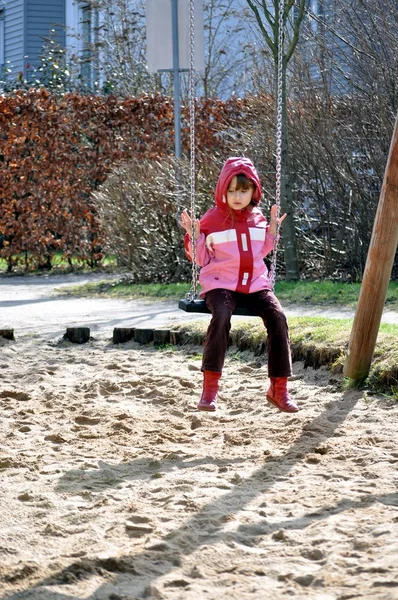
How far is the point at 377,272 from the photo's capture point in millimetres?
5992

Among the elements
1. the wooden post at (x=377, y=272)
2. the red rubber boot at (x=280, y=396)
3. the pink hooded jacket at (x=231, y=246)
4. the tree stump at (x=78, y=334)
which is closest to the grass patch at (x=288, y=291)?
the tree stump at (x=78, y=334)

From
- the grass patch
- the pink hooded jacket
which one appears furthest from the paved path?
the pink hooded jacket

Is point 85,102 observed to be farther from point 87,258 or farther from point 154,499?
point 154,499

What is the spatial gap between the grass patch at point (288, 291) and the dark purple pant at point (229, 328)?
146 inches

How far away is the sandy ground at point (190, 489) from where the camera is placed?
3.22 m

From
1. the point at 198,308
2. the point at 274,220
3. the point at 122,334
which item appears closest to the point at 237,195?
the point at 274,220

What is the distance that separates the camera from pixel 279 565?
3312 mm

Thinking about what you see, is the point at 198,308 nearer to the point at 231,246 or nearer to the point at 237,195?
the point at 231,246

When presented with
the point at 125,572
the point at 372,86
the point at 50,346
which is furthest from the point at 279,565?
the point at 372,86

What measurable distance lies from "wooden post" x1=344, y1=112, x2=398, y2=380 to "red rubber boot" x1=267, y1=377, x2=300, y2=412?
875 mm

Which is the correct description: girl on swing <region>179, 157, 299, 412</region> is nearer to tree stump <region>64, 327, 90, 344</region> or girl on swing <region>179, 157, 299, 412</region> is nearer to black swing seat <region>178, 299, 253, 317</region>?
black swing seat <region>178, 299, 253, 317</region>

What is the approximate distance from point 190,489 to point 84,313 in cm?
591

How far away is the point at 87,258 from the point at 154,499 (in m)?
10.7

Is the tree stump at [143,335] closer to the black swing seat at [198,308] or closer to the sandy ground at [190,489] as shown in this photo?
the sandy ground at [190,489]
